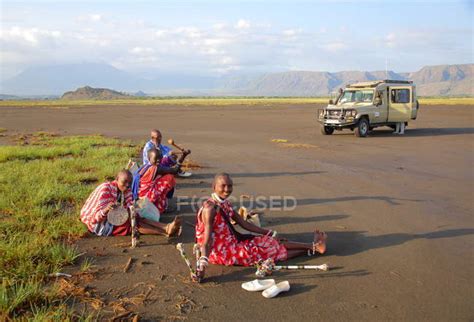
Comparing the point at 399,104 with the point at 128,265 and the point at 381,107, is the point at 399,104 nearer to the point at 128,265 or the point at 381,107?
the point at 381,107

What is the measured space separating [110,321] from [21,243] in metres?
2.07

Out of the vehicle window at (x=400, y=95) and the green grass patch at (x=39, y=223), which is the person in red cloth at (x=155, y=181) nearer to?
the green grass patch at (x=39, y=223)

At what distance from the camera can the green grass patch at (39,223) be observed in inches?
161

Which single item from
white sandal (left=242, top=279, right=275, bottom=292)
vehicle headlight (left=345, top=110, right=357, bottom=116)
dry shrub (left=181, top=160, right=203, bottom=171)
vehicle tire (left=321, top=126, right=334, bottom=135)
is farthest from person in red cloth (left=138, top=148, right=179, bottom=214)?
vehicle tire (left=321, top=126, right=334, bottom=135)

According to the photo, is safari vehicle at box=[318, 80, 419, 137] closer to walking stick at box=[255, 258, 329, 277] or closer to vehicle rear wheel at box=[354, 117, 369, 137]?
vehicle rear wheel at box=[354, 117, 369, 137]

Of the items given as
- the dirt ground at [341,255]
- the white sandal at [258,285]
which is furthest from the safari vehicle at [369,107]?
the white sandal at [258,285]

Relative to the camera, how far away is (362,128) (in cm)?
1981

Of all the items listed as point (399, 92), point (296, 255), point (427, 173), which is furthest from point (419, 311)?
point (399, 92)

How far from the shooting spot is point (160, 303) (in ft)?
14.2

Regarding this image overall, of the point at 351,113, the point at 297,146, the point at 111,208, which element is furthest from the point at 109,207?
the point at 351,113

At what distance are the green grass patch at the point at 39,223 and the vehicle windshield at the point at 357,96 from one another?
39.4 ft

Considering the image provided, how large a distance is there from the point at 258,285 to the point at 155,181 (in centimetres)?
297

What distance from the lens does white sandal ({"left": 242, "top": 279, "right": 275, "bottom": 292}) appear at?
4.53m

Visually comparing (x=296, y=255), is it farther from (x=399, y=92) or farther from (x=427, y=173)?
(x=399, y=92)
